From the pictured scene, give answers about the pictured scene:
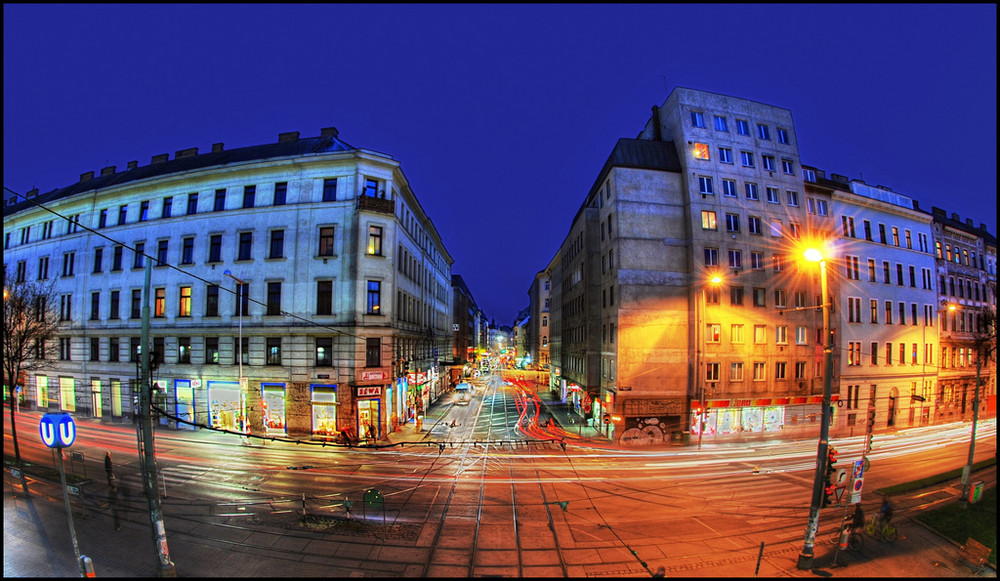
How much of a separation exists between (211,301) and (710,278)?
3520 centimetres

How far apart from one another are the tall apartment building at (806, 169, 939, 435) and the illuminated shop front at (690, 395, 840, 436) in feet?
12.9

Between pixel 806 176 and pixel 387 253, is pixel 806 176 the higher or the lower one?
the higher one

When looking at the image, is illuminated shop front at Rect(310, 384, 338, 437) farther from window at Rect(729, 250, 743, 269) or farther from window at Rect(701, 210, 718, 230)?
window at Rect(729, 250, 743, 269)

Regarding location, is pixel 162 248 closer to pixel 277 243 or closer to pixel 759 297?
pixel 277 243

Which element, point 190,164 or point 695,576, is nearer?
point 695,576

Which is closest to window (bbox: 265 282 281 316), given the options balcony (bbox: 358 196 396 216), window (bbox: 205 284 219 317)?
window (bbox: 205 284 219 317)

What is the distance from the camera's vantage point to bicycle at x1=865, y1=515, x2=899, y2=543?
1346 cm

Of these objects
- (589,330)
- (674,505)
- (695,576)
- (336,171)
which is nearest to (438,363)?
(589,330)

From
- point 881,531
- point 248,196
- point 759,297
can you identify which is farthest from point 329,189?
point 881,531

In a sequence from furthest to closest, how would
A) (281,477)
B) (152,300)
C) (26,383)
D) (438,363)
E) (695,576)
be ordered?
(438,363) < (26,383) < (152,300) < (281,477) < (695,576)

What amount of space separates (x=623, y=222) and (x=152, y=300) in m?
35.1

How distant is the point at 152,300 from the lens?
29.8 metres

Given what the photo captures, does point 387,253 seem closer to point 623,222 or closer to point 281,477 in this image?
point 281,477

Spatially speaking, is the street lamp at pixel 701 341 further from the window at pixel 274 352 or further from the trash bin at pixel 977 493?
the window at pixel 274 352
